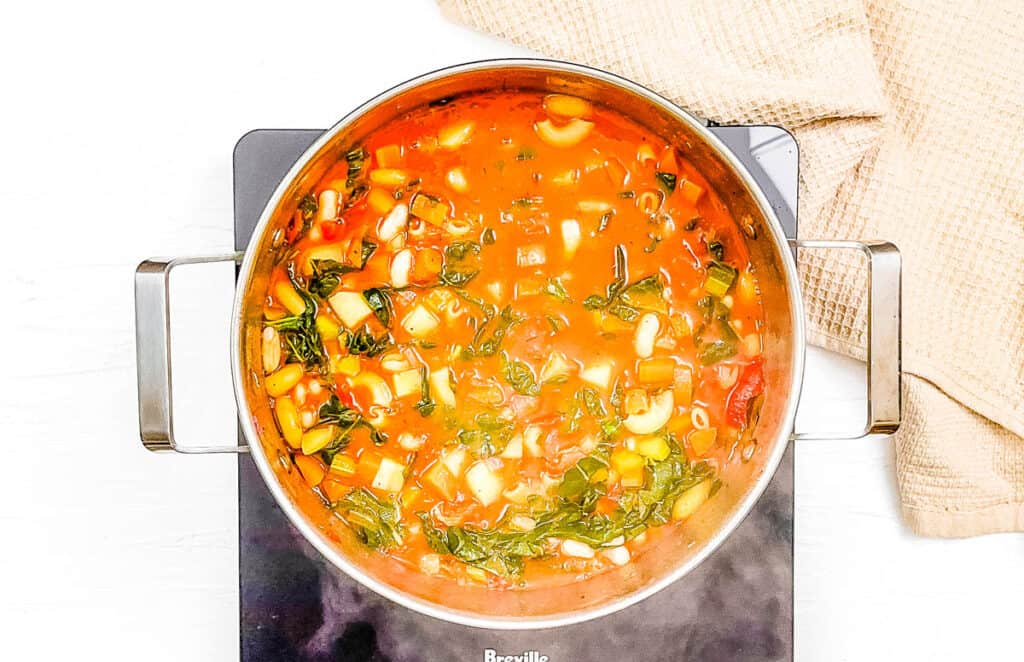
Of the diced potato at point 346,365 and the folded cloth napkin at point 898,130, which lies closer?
the diced potato at point 346,365

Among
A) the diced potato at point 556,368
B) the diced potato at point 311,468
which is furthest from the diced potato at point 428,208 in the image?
the diced potato at point 311,468

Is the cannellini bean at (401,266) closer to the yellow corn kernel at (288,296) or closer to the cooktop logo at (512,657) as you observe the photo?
the yellow corn kernel at (288,296)

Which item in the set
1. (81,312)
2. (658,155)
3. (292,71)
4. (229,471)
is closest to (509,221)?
(658,155)

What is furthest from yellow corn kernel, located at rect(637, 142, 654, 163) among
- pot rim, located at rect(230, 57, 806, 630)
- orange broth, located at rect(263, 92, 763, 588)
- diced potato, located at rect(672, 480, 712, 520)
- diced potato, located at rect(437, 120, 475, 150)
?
diced potato, located at rect(672, 480, 712, 520)

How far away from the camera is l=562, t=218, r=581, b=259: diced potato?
1216 millimetres

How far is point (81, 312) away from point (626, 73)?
88 cm

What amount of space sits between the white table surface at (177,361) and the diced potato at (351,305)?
0.26 m

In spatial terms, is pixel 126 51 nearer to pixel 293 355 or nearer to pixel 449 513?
pixel 293 355

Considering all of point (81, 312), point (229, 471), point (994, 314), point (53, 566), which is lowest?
point (53, 566)

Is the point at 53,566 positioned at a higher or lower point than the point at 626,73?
lower

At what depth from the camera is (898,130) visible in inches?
53.9

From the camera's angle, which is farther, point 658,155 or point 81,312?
point 81,312

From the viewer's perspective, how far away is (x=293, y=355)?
1.24 m

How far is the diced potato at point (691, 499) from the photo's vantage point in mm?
1263
